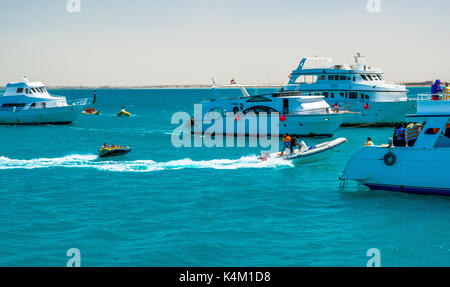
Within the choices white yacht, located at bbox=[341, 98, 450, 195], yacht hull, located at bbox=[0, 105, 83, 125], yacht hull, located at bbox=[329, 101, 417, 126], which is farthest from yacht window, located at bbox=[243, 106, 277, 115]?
yacht hull, located at bbox=[0, 105, 83, 125]

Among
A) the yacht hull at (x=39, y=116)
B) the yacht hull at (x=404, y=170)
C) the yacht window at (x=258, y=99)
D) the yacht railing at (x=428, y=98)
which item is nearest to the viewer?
the yacht hull at (x=404, y=170)

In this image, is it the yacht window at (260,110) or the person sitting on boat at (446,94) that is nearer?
the person sitting on boat at (446,94)

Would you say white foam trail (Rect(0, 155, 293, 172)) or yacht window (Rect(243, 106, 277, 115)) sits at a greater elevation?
yacht window (Rect(243, 106, 277, 115))

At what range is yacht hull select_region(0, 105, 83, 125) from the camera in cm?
6531

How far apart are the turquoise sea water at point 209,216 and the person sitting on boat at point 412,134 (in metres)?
2.31

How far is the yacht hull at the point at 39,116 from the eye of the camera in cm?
6531

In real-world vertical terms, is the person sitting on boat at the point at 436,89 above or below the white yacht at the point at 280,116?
above

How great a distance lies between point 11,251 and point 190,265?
5980 mm

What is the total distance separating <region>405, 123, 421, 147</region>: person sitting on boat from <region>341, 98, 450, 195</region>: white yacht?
1.14 ft

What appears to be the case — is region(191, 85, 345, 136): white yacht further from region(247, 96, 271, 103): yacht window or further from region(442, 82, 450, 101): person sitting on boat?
region(442, 82, 450, 101): person sitting on boat

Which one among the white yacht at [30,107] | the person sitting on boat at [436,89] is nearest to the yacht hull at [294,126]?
the person sitting on boat at [436,89]

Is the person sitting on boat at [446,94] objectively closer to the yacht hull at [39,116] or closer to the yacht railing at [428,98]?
the yacht railing at [428,98]

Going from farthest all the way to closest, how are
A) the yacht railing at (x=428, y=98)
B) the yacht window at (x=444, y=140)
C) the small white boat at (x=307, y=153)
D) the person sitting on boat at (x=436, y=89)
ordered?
the small white boat at (x=307, y=153), the person sitting on boat at (x=436, y=89), the yacht railing at (x=428, y=98), the yacht window at (x=444, y=140)

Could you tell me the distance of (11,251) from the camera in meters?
16.2
